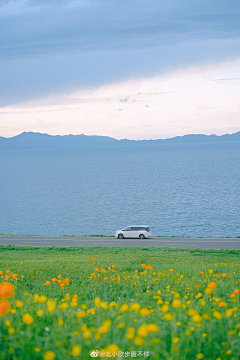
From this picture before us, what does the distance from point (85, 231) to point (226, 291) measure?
1855 inches

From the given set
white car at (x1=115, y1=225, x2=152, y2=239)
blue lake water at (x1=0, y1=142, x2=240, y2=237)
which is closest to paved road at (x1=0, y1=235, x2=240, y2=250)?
white car at (x1=115, y1=225, x2=152, y2=239)

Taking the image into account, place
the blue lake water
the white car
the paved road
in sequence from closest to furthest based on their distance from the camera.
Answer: the paved road < the white car < the blue lake water

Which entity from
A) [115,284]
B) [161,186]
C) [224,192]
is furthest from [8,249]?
[161,186]

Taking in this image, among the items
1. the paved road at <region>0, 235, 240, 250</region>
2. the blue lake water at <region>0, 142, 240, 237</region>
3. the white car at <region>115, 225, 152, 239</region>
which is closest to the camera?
the paved road at <region>0, 235, 240, 250</region>

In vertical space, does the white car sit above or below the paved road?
above

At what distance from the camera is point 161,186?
103m

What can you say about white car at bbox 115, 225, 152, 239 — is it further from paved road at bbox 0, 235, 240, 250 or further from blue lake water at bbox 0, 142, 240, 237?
blue lake water at bbox 0, 142, 240, 237

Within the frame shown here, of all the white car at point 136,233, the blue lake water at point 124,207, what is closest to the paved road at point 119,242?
the white car at point 136,233

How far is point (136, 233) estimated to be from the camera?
3809 cm

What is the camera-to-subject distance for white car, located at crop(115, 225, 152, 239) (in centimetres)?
3776

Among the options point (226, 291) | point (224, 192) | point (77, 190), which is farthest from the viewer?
point (77, 190)

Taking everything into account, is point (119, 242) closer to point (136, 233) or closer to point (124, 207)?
point (136, 233)

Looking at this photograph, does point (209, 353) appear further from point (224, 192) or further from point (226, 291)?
point (224, 192)

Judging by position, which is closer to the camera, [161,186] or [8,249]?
[8,249]
